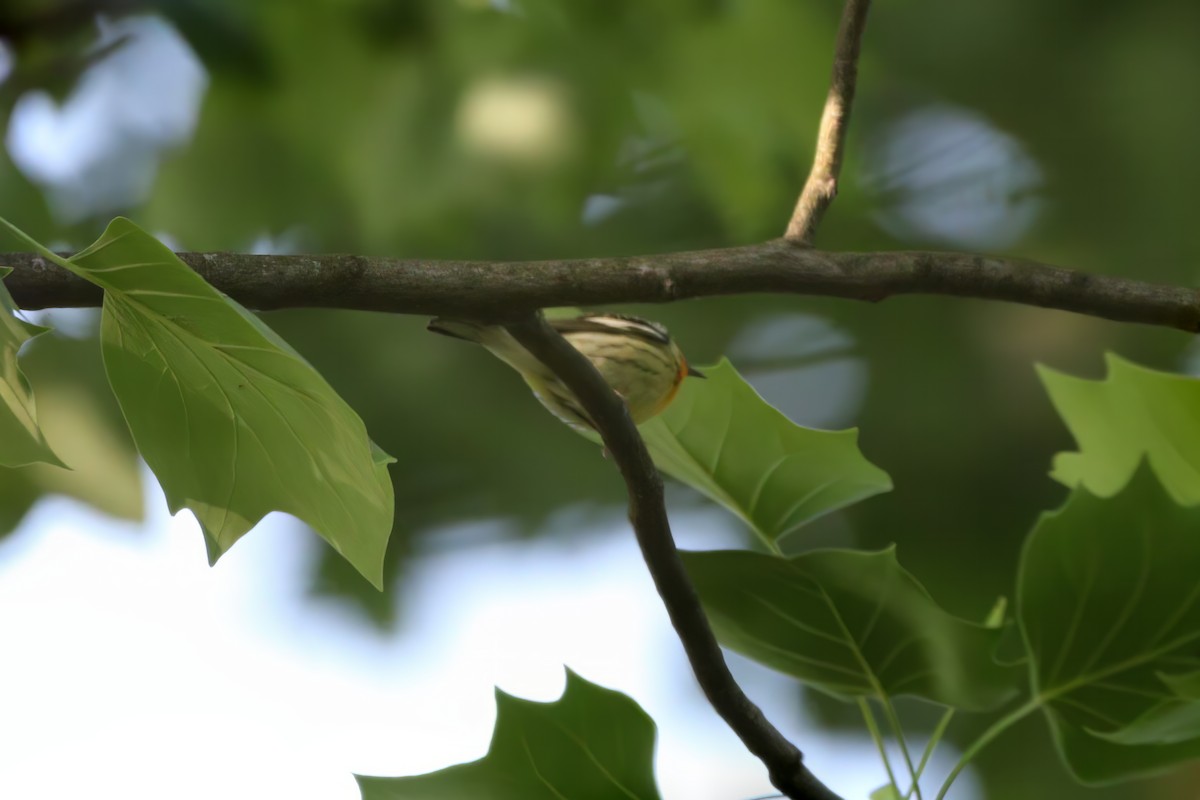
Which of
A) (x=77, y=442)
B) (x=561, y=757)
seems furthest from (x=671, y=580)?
(x=77, y=442)

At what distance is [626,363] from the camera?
2.25 ft

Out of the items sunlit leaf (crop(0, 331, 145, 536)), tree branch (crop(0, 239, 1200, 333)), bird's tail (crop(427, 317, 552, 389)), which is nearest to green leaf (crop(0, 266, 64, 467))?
tree branch (crop(0, 239, 1200, 333))

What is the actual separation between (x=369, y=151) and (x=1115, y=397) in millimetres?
1016

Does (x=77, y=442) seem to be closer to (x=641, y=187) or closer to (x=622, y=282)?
(x=641, y=187)

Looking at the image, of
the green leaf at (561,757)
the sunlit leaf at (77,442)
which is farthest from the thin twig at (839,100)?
the sunlit leaf at (77,442)

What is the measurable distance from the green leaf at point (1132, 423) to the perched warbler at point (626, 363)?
214 mm

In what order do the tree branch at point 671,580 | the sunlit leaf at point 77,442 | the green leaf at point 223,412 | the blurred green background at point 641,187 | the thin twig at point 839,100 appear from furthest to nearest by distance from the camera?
the blurred green background at point 641,187 < the sunlit leaf at point 77,442 < the thin twig at point 839,100 < the tree branch at point 671,580 < the green leaf at point 223,412

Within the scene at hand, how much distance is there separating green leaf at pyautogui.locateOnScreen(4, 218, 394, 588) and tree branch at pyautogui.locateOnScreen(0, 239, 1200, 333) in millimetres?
17

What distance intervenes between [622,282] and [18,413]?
20cm

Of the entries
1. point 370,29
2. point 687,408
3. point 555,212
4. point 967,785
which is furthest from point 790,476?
point 967,785

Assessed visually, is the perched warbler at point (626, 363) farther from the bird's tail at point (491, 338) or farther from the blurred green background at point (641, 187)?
the blurred green background at point (641, 187)

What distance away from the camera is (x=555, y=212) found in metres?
1.39

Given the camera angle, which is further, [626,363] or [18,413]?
[626,363]

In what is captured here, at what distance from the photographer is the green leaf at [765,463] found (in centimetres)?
49
